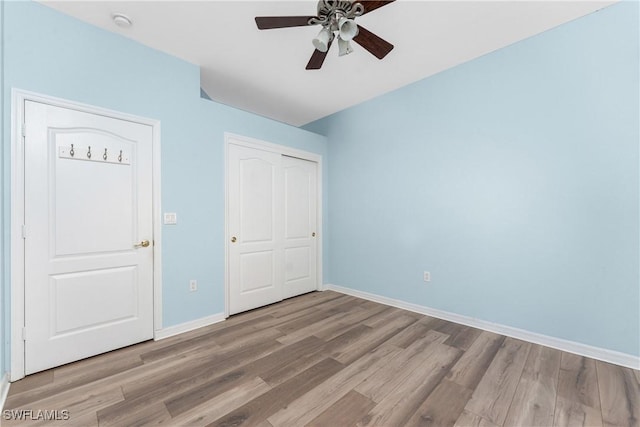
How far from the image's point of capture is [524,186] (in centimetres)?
243

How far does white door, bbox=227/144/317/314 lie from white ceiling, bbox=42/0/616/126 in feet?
3.07

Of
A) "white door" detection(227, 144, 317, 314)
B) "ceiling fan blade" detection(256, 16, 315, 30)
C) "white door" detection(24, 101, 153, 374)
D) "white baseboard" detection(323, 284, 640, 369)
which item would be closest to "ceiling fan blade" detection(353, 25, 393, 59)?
"ceiling fan blade" detection(256, 16, 315, 30)

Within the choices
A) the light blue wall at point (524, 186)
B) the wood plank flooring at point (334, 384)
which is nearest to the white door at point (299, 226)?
the light blue wall at point (524, 186)

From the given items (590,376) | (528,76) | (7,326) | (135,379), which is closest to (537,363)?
(590,376)

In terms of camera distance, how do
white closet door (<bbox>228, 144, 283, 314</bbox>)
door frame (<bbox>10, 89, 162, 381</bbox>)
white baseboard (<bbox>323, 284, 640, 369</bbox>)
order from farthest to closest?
white closet door (<bbox>228, 144, 283, 314</bbox>) < white baseboard (<bbox>323, 284, 640, 369</bbox>) < door frame (<bbox>10, 89, 162, 381</bbox>)

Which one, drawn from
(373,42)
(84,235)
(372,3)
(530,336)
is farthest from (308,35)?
(530,336)

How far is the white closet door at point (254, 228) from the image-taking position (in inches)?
121

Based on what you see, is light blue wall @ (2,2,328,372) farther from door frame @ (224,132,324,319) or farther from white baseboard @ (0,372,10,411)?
white baseboard @ (0,372,10,411)

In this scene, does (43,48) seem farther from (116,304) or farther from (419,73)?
(419,73)

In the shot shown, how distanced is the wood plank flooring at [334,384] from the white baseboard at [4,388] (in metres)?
0.04

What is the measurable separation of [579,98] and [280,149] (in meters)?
3.09

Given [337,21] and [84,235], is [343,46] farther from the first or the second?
[84,235]

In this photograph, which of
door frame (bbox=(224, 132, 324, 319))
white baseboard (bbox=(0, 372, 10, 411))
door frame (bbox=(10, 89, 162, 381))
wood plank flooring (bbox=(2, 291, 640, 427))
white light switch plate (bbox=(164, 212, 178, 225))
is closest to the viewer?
wood plank flooring (bbox=(2, 291, 640, 427))

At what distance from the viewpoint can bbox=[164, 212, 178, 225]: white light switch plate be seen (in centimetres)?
252
